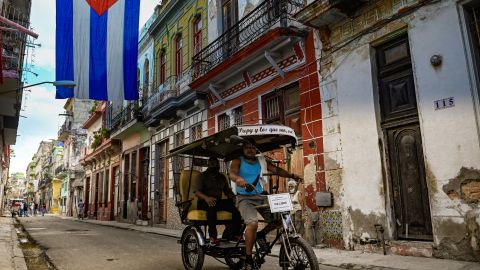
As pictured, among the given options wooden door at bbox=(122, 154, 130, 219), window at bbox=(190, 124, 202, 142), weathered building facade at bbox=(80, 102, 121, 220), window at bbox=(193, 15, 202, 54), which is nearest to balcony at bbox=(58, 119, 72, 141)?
weathered building facade at bbox=(80, 102, 121, 220)

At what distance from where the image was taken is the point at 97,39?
10406mm

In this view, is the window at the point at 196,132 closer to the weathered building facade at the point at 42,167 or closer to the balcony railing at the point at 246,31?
the balcony railing at the point at 246,31

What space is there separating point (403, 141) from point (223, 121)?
7423 mm

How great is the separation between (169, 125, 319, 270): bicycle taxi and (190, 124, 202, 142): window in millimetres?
8538

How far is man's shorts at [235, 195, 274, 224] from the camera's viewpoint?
5.03 meters

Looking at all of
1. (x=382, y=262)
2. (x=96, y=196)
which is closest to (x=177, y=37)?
(x=382, y=262)

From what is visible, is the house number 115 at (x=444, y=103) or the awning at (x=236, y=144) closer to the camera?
the awning at (x=236, y=144)

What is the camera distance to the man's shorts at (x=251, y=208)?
5.03 meters

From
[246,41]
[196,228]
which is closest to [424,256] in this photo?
[196,228]

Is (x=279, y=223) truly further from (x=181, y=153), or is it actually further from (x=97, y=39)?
(x=97, y=39)

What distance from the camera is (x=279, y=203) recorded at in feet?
15.3

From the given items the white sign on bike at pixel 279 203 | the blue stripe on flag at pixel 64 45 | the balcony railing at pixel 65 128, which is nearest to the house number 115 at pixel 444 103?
the white sign on bike at pixel 279 203

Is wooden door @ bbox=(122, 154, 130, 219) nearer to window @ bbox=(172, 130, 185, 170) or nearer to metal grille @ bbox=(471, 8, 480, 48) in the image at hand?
window @ bbox=(172, 130, 185, 170)

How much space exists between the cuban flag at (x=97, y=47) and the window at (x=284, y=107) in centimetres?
373
